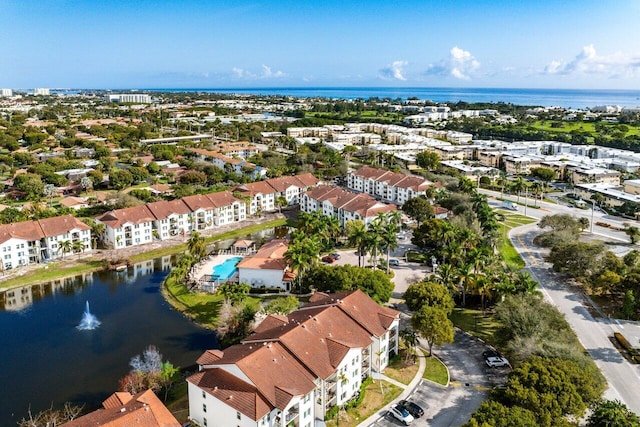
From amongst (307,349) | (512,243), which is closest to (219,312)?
(307,349)

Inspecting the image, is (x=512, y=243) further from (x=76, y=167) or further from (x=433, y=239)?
(x=76, y=167)

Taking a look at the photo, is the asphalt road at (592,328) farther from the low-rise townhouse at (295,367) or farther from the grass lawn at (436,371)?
the low-rise townhouse at (295,367)

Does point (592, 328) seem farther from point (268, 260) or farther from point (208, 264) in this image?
point (208, 264)

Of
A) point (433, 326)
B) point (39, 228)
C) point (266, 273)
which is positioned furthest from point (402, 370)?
point (39, 228)

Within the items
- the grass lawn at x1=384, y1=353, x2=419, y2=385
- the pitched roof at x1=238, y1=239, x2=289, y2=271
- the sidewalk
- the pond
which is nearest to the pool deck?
the pond

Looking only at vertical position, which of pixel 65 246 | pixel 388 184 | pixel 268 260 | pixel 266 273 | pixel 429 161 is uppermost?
pixel 429 161

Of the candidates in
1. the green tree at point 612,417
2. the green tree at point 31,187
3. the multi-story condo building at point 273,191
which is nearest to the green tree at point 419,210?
the multi-story condo building at point 273,191
